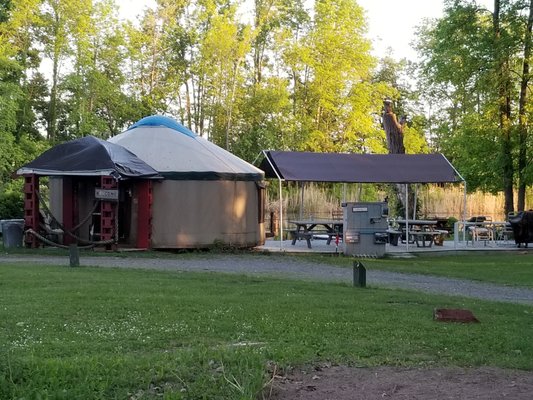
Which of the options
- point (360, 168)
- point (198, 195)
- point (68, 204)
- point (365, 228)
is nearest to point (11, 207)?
point (68, 204)

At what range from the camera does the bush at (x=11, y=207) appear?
879 inches

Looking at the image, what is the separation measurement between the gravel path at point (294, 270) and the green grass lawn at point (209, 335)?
55.8 inches

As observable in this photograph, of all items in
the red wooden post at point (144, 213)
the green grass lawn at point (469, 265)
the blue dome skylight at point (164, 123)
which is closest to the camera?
the green grass lawn at point (469, 265)

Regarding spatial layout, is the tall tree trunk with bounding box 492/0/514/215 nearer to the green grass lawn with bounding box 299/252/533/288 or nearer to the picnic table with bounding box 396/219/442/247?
the picnic table with bounding box 396/219/442/247

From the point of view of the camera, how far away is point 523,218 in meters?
19.0

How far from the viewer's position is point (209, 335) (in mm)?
5949

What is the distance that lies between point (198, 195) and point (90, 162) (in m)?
2.78

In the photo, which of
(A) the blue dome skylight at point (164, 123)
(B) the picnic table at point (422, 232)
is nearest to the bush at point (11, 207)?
(A) the blue dome skylight at point (164, 123)

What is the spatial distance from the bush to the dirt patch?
64.7 ft

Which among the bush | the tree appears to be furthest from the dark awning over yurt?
the tree

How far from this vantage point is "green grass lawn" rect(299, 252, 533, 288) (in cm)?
1241

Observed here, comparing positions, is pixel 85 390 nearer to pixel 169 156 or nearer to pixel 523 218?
pixel 169 156

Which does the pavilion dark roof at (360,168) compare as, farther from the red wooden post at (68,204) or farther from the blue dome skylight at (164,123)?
the red wooden post at (68,204)

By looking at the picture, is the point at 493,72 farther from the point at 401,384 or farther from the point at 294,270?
the point at 401,384
